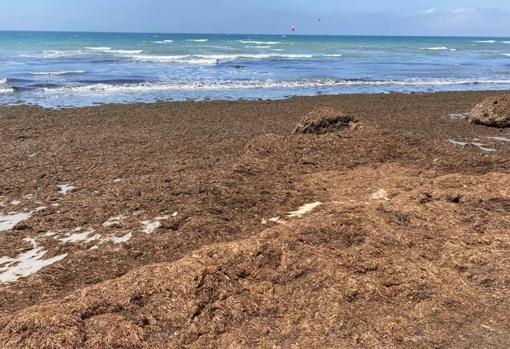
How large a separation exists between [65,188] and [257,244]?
4.09 m

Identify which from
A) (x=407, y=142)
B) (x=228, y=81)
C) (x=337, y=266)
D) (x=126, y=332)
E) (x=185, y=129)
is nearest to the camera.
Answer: (x=126, y=332)

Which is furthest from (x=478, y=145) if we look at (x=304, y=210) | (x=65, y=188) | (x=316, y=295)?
(x=65, y=188)

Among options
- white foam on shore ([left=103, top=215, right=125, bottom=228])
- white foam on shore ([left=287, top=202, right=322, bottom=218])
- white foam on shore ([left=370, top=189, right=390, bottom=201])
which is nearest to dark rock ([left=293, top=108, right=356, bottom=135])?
white foam on shore ([left=370, top=189, right=390, bottom=201])

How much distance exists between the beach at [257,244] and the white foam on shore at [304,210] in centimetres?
4

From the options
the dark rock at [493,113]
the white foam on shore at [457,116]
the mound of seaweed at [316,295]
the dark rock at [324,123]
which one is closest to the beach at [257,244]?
the mound of seaweed at [316,295]

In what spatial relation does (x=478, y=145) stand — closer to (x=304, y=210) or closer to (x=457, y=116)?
(x=457, y=116)

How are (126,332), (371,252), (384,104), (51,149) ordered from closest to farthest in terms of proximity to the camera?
(126,332) → (371,252) → (51,149) → (384,104)

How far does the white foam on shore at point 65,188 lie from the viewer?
7.06 m

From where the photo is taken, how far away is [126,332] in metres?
3.20

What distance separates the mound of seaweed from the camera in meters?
3.22

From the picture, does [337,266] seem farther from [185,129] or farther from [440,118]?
[440,118]

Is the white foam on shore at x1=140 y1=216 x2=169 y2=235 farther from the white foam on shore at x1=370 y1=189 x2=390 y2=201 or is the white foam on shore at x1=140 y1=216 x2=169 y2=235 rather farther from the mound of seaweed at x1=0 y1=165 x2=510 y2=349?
the white foam on shore at x1=370 y1=189 x2=390 y2=201

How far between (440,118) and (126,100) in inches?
421

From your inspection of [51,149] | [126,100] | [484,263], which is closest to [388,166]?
[484,263]
